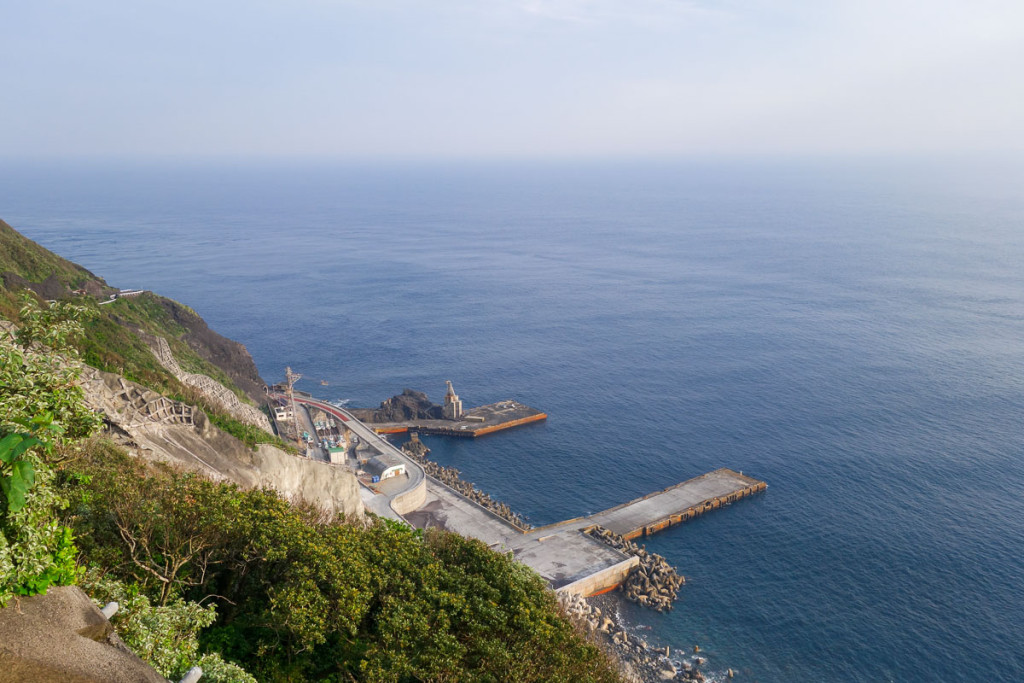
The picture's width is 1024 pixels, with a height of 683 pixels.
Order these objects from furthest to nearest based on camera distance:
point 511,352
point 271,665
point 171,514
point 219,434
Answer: point 511,352 < point 219,434 < point 171,514 < point 271,665

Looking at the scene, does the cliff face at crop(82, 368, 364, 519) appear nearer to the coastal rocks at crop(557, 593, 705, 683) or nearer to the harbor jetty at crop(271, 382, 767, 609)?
the harbor jetty at crop(271, 382, 767, 609)

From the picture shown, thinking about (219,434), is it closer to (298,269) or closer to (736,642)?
(736,642)

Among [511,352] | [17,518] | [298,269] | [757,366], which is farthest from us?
[298,269]

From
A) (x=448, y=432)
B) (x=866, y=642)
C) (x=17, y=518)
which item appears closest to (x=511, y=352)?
(x=448, y=432)

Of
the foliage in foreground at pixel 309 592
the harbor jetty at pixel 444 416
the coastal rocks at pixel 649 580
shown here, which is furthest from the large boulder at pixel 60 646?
the harbor jetty at pixel 444 416

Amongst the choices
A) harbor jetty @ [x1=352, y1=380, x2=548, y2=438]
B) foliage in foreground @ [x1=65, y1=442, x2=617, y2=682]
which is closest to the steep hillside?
foliage in foreground @ [x1=65, y1=442, x2=617, y2=682]

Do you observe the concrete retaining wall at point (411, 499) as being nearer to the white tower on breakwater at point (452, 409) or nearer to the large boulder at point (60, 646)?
the white tower on breakwater at point (452, 409)
